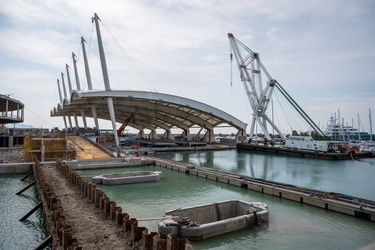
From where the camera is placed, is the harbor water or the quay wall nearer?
the harbor water

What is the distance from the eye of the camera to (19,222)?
13.2m

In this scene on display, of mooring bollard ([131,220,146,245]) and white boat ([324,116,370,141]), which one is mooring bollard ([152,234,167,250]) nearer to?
mooring bollard ([131,220,146,245])

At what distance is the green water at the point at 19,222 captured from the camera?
35.8 ft

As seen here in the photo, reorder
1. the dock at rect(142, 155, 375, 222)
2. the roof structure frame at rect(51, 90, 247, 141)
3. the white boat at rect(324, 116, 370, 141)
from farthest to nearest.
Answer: the white boat at rect(324, 116, 370, 141)
the roof structure frame at rect(51, 90, 247, 141)
the dock at rect(142, 155, 375, 222)

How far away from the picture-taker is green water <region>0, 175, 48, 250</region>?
1091cm

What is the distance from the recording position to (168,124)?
84312 mm

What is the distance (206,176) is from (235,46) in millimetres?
49195

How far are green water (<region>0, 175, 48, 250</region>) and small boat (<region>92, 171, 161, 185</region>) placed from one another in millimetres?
4950

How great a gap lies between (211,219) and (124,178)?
1118 cm

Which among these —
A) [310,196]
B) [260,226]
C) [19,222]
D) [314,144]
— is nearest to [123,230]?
[260,226]

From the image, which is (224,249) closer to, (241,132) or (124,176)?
(124,176)

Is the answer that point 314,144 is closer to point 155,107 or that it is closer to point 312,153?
point 312,153

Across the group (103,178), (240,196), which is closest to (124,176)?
(103,178)

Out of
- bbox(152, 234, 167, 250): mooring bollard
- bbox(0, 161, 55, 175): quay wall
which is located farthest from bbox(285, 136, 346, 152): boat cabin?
bbox(152, 234, 167, 250): mooring bollard
